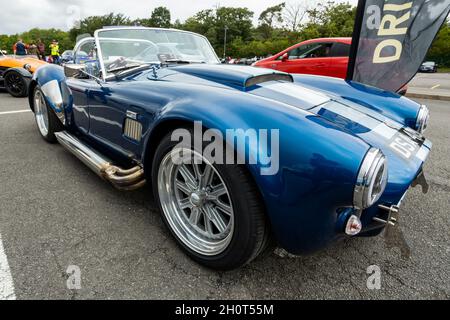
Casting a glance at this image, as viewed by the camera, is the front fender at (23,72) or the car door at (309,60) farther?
the front fender at (23,72)

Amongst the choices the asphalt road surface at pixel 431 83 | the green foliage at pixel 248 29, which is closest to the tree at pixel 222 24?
the green foliage at pixel 248 29

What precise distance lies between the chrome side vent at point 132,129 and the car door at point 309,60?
20.7 feet

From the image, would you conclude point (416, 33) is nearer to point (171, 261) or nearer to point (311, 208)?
point (311, 208)

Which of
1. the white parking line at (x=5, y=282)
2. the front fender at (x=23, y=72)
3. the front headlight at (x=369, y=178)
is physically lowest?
the white parking line at (x=5, y=282)

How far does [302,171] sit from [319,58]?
272 inches

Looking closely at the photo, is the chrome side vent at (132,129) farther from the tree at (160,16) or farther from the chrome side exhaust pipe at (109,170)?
the tree at (160,16)

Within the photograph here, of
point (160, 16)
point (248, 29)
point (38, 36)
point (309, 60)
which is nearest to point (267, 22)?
point (248, 29)

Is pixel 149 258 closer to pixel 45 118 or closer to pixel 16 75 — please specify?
pixel 45 118

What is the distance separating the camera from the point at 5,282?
155cm

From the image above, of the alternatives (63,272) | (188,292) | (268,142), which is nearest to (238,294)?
(188,292)

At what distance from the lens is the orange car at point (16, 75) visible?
757 cm

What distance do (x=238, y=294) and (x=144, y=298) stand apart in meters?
0.47

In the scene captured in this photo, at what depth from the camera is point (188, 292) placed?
153cm
